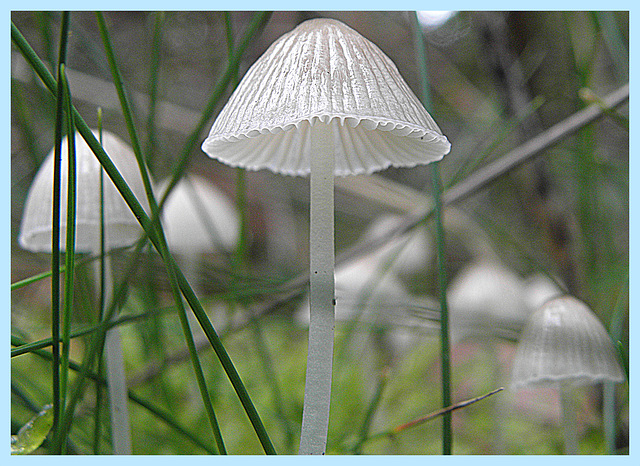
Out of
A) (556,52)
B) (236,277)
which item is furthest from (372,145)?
(556,52)

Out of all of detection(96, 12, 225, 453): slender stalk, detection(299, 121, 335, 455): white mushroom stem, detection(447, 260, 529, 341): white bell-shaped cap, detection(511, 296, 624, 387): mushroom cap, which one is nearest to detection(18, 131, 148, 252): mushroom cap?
detection(96, 12, 225, 453): slender stalk

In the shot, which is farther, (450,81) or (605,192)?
(450,81)

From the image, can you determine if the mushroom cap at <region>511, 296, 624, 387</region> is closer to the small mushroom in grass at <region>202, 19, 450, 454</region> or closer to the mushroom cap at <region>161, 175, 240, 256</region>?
the small mushroom in grass at <region>202, 19, 450, 454</region>

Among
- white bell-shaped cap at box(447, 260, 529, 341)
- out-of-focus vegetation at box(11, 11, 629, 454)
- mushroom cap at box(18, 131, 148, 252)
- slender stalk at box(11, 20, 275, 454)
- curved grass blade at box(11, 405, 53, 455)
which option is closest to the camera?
slender stalk at box(11, 20, 275, 454)

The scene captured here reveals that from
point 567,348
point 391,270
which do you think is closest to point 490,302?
point 391,270

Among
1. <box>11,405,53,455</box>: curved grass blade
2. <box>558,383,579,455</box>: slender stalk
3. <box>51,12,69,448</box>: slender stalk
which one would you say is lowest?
<box>558,383,579,455</box>: slender stalk

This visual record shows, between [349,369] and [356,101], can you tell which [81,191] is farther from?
[349,369]

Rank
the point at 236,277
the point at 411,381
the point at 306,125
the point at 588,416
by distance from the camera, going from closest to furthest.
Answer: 1. the point at 306,125
2. the point at 236,277
3. the point at 588,416
4. the point at 411,381
